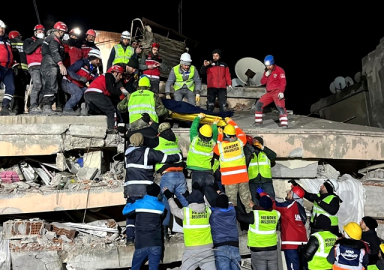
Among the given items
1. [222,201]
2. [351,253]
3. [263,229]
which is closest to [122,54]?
[222,201]

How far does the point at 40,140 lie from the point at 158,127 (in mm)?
2147

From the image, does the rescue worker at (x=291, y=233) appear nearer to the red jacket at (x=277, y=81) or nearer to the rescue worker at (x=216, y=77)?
the red jacket at (x=277, y=81)

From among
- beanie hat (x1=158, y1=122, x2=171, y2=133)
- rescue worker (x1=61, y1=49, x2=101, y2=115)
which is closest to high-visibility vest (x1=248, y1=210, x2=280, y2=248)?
beanie hat (x1=158, y1=122, x2=171, y2=133)

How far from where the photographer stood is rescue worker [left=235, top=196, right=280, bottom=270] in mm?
6023

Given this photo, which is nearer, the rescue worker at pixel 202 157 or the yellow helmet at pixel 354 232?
the yellow helmet at pixel 354 232

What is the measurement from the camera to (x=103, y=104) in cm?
746

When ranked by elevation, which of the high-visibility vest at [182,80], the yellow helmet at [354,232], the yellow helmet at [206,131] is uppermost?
the high-visibility vest at [182,80]

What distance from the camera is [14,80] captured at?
28.8 ft

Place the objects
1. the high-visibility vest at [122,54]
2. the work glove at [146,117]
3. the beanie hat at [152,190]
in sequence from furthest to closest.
→ the high-visibility vest at [122,54], the work glove at [146,117], the beanie hat at [152,190]

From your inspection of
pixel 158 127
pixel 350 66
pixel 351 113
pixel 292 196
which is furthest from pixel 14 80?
pixel 350 66

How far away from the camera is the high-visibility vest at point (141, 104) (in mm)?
7113

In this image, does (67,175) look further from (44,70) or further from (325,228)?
(325,228)

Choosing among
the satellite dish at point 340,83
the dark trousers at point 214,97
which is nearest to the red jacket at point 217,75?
the dark trousers at point 214,97

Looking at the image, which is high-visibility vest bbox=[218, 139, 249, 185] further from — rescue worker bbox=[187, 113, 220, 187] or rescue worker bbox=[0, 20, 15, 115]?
rescue worker bbox=[0, 20, 15, 115]
